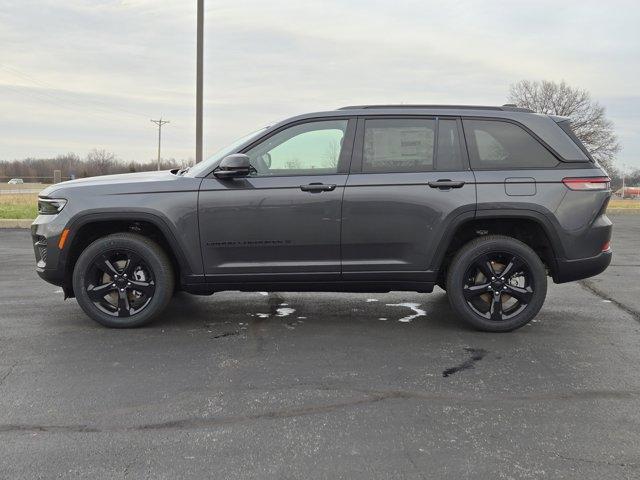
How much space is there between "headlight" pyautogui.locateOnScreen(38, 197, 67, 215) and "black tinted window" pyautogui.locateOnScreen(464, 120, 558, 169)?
11.3 feet

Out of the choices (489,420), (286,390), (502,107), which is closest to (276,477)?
(286,390)

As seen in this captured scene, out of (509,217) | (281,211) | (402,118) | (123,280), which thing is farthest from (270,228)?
(509,217)

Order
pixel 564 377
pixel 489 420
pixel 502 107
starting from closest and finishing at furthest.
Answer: pixel 489 420 < pixel 564 377 < pixel 502 107

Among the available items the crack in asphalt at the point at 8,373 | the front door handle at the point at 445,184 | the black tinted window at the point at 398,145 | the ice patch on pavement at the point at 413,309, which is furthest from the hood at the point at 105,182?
the ice patch on pavement at the point at 413,309

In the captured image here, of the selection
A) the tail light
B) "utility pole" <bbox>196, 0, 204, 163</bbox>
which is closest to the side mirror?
the tail light

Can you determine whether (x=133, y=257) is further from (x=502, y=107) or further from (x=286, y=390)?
(x=502, y=107)

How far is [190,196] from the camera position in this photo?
15.6ft

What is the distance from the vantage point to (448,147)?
484 cm

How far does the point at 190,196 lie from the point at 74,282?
4.02 ft

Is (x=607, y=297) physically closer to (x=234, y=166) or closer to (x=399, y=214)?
(x=399, y=214)

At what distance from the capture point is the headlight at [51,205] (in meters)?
4.85

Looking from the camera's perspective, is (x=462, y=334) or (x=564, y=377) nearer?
(x=564, y=377)

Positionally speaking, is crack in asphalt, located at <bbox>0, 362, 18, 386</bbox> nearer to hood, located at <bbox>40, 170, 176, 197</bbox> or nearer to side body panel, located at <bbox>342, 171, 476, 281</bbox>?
hood, located at <bbox>40, 170, 176, 197</bbox>

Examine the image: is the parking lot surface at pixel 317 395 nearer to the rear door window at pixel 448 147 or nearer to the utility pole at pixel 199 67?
the rear door window at pixel 448 147
